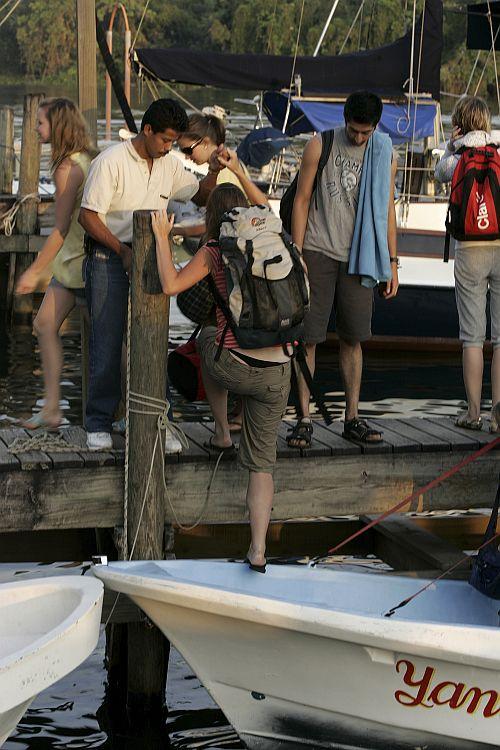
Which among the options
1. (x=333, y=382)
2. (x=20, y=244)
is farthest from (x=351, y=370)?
(x=20, y=244)

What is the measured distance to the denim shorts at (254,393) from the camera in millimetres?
6043

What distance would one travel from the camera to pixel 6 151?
1823 centimetres

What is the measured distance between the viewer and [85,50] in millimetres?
10172

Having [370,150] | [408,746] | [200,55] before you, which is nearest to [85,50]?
[370,150]

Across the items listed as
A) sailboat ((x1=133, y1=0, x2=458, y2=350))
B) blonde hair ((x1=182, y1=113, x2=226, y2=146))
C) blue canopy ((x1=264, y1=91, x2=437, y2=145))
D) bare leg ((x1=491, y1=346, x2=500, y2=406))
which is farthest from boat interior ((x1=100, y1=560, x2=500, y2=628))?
blue canopy ((x1=264, y1=91, x2=437, y2=145))

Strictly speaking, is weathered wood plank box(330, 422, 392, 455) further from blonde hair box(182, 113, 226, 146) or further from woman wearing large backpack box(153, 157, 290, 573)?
blonde hair box(182, 113, 226, 146)

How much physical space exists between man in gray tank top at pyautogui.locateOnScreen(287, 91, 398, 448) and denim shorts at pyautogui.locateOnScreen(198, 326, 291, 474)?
64cm

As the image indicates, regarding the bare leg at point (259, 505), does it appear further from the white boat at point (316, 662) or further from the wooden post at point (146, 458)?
the wooden post at point (146, 458)

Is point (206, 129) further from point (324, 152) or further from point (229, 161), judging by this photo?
point (324, 152)

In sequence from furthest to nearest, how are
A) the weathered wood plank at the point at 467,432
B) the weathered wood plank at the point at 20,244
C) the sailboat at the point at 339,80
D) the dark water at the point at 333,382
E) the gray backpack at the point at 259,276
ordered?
1. the sailboat at the point at 339,80
2. the weathered wood plank at the point at 20,244
3. the dark water at the point at 333,382
4. the weathered wood plank at the point at 467,432
5. the gray backpack at the point at 259,276

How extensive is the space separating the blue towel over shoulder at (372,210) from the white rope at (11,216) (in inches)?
365

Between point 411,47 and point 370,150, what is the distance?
12.0 meters

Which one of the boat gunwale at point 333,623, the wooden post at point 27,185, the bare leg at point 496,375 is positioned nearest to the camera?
the boat gunwale at point 333,623

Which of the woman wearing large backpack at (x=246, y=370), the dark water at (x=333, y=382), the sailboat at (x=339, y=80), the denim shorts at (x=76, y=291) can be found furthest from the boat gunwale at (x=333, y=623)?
the sailboat at (x=339, y=80)
